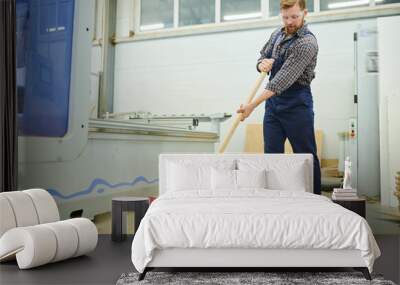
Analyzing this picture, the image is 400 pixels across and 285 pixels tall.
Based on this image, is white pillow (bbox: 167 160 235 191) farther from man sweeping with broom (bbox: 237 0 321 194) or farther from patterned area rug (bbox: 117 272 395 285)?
patterned area rug (bbox: 117 272 395 285)

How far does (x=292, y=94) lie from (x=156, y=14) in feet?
5.31

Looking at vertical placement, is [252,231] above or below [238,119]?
below

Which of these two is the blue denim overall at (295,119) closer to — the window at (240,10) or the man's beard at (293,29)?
the man's beard at (293,29)

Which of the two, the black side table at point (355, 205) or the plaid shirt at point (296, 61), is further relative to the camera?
the plaid shirt at point (296, 61)

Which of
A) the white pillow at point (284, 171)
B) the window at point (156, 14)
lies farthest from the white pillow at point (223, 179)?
the window at point (156, 14)

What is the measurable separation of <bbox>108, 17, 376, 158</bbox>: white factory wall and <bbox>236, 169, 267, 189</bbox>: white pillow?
0.62 metres

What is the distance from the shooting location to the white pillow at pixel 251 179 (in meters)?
3.96

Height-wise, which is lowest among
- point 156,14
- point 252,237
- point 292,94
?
point 252,237

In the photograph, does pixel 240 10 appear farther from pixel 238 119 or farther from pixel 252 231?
pixel 252 231

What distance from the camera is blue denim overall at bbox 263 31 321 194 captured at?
4.48 m

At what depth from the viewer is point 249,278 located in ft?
9.71

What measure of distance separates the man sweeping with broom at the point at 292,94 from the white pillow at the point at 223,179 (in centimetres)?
69

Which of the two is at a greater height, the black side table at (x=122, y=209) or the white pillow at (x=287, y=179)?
the white pillow at (x=287, y=179)

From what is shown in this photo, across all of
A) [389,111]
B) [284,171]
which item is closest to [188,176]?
[284,171]
